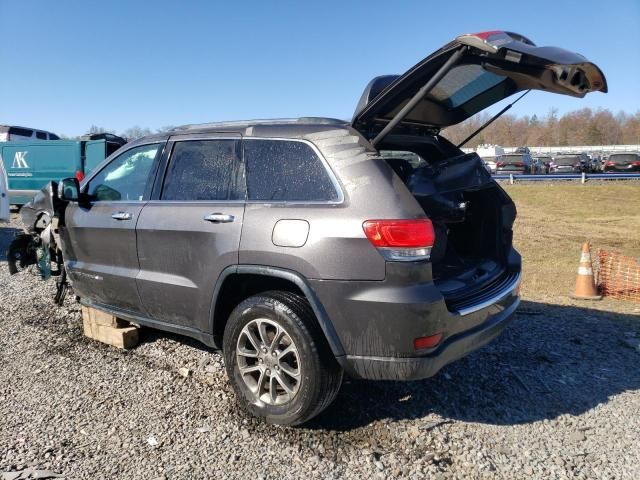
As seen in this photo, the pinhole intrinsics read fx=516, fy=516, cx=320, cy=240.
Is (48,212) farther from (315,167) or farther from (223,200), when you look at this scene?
(315,167)

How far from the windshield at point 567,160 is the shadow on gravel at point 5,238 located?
3136cm

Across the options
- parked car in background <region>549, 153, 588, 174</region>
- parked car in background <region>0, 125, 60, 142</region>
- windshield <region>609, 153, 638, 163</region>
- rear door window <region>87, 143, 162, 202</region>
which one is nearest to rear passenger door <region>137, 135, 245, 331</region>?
rear door window <region>87, 143, 162, 202</region>

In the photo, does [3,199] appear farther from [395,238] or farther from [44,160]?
[395,238]

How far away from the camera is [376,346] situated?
285cm

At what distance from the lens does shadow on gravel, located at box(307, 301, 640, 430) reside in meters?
3.44

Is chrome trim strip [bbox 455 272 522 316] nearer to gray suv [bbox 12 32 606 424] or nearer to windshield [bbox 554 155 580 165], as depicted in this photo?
gray suv [bbox 12 32 606 424]

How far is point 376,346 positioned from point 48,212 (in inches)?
154

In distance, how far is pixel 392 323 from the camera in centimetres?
279

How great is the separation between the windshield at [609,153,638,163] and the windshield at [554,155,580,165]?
223 centimetres

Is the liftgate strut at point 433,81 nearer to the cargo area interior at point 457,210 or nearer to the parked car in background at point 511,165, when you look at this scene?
the cargo area interior at point 457,210

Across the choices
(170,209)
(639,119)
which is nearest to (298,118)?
(170,209)

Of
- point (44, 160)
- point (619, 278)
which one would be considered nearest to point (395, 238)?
point (619, 278)

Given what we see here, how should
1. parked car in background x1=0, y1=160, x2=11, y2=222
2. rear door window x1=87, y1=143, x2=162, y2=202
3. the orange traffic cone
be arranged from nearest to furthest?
Answer: rear door window x1=87, y1=143, x2=162, y2=202 → the orange traffic cone → parked car in background x1=0, y1=160, x2=11, y2=222

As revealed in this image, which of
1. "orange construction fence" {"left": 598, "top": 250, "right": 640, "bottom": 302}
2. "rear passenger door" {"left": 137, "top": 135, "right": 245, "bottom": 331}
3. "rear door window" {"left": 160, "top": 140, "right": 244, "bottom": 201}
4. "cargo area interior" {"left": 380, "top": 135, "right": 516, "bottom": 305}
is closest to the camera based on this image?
"cargo area interior" {"left": 380, "top": 135, "right": 516, "bottom": 305}
